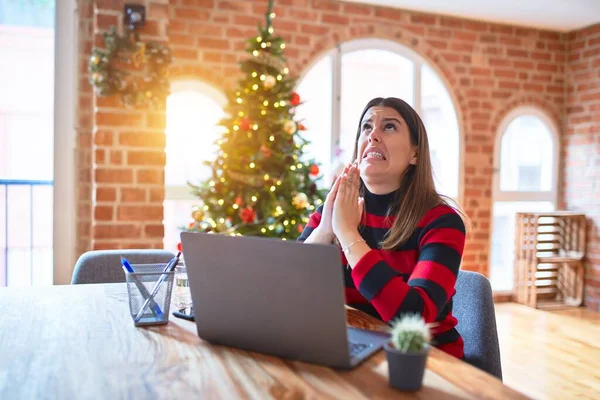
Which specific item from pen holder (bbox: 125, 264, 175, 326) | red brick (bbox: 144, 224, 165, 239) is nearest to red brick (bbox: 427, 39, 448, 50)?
red brick (bbox: 144, 224, 165, 239)

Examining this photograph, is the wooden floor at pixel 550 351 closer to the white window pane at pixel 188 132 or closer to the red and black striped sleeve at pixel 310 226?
the red and black striped sleeve at pixel 310 226

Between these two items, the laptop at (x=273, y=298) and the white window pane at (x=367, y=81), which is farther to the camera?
the white window pane at (x=367, y=81)

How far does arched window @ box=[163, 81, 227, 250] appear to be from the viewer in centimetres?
410

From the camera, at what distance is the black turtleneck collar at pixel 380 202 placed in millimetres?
1621

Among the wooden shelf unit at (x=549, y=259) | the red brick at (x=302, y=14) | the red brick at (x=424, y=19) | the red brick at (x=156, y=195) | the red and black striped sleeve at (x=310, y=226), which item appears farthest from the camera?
the wooden shelf unit at (x=549, y=259)

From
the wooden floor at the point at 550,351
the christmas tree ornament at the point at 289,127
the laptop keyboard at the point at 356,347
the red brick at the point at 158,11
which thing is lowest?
the wooden floor at the point at 550,351

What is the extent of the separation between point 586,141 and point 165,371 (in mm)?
4938

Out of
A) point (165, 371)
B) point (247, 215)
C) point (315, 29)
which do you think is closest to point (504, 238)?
point (315, 29)

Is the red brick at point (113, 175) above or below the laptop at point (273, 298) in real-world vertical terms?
above

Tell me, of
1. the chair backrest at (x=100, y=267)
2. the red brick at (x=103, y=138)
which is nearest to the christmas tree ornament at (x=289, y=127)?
the red brick at (x=103, y=138)

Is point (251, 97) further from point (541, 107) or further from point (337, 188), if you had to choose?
point (541, 107)

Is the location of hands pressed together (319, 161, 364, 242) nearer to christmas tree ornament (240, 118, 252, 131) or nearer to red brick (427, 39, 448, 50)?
christmas tree ornament (240, 118, 252, 131)

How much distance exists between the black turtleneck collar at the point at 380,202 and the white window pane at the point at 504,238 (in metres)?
3.82

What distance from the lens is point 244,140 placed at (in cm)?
344
